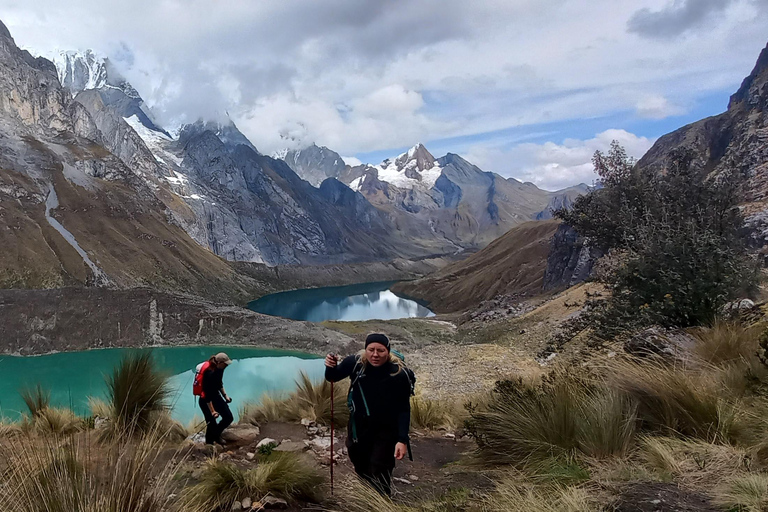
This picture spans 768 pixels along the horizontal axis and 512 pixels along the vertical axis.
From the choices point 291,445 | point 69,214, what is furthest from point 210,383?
point 69,214

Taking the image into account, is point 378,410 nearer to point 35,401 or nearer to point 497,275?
point 35,401

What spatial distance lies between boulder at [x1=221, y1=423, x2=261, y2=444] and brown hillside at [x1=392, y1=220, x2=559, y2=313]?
48170 mm

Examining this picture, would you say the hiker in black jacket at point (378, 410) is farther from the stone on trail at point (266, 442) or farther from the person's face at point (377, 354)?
the stone on trail at point (266, 442)

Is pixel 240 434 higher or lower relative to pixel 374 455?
lower

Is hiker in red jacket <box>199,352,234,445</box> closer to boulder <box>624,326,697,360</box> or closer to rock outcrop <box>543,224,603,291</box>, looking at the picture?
boulder <box>624,326,697,360</box>

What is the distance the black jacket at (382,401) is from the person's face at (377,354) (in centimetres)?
6

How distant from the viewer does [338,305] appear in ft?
276

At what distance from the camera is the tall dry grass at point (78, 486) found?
2080 millimetres

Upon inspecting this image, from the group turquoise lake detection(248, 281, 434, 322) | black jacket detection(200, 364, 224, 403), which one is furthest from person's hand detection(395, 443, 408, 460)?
turquoise lake detection(248, 281, 434, 322)

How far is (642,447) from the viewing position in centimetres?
335

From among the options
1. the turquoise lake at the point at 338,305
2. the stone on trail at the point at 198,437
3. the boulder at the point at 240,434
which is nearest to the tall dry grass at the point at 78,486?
the boulder at the point at 240,434

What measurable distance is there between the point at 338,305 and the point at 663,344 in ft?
262

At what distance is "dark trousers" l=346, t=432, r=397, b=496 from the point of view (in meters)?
3.63

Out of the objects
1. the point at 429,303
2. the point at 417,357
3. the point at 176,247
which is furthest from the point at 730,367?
the point at 176,247
